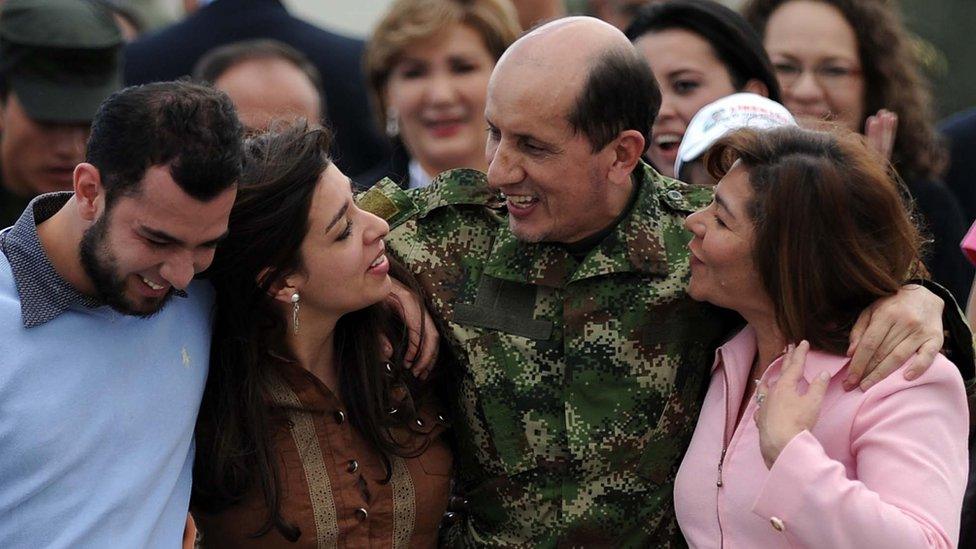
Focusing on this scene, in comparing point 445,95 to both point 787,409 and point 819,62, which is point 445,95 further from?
point 787,409

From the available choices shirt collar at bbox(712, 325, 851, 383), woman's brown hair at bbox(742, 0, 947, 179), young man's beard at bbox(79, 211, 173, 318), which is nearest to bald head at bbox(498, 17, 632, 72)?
shirt collar at bbox(712, 325, 851, 383)

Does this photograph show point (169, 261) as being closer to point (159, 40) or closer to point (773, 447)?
point (773, 447)

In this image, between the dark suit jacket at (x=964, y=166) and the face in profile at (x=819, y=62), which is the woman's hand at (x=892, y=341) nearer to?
the face in profile at (x=819, y=62)

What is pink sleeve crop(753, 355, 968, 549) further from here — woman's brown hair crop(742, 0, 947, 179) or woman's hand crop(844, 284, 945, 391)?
woman's brown hair crop(742, 0, 947, 179)

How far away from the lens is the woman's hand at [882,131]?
489cm

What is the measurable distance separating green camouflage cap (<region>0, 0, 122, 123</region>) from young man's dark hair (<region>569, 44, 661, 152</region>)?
1.85m

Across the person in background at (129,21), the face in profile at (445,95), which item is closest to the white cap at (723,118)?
the face in profile at (445,95)

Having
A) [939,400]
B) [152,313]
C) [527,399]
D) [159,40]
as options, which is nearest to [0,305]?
[152,313]

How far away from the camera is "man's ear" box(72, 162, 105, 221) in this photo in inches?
114

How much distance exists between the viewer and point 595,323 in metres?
3.46

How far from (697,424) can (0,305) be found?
157 centimetres

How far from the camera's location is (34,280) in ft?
9.44

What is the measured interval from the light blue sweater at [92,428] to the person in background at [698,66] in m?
2.05

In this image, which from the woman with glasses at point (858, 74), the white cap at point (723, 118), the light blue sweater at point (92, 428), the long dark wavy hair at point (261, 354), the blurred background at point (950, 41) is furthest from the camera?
the blurred background at point (950, 41)
